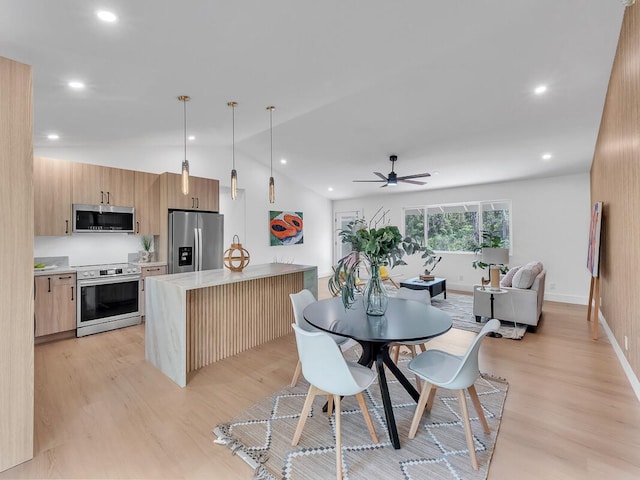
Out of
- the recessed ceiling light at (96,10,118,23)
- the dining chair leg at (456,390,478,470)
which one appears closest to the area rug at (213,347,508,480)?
the dining chair leg at (456,390,478,470)

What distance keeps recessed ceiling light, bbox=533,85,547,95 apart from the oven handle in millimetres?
5456

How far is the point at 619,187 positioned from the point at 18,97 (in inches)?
185

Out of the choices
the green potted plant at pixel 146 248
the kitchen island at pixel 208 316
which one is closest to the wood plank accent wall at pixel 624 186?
the kitchen island at pixel 208 316

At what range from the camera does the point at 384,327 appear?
1.90m

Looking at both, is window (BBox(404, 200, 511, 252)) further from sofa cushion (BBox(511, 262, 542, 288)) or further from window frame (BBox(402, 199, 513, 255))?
sofa cushion (BBox(511, 262, 542, 288))

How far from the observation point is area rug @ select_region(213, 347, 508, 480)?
1632 mm

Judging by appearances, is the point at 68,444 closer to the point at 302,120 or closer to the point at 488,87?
the point at 302,120

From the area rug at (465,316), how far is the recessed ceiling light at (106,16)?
4735 mm

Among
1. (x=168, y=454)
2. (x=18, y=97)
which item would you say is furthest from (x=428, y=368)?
(x=18, y=97)

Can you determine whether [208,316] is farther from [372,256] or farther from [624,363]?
[624,363]

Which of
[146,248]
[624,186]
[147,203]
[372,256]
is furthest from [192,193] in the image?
[624,186]

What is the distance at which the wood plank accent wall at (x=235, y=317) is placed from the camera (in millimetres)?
2951

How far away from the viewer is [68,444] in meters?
1.84

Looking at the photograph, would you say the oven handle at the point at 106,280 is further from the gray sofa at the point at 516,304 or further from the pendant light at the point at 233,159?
the gray sofa at the point at 516,304
